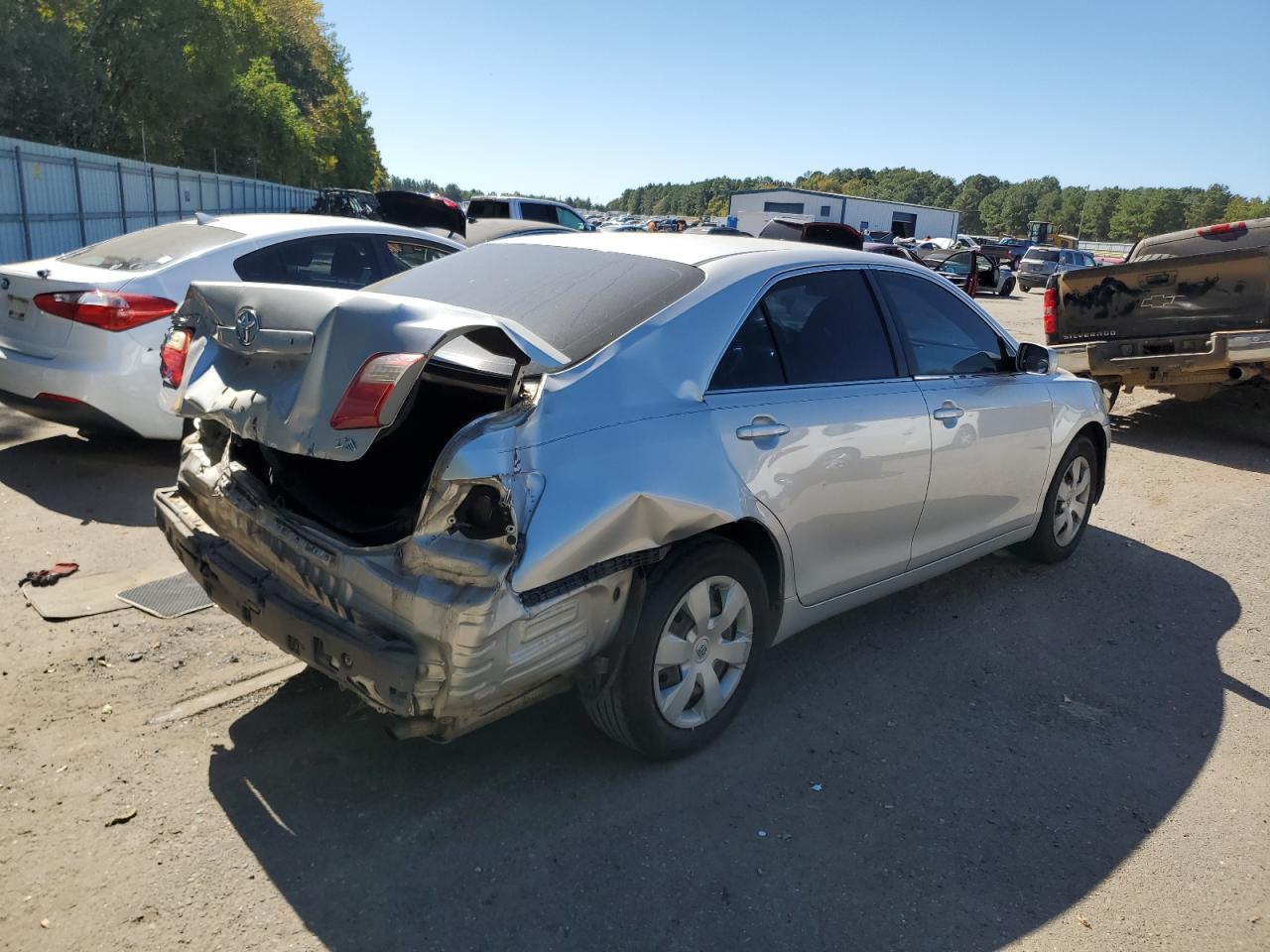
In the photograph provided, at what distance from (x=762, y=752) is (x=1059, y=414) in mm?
2746

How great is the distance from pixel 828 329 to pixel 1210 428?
7.91m

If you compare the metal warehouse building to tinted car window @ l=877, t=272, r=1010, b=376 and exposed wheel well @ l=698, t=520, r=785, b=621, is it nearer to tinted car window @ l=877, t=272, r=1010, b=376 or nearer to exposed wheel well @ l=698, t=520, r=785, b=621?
tinted car window @ l=877, t=272, r=1010, b=376

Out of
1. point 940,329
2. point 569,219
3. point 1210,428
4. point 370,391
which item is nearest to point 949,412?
point 940,329

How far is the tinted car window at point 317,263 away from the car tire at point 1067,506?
4670 mm

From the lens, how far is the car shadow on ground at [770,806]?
2717 millimetres

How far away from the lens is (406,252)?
7633 millimetres

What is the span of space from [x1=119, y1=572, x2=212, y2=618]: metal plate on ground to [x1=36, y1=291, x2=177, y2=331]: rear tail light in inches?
80.3

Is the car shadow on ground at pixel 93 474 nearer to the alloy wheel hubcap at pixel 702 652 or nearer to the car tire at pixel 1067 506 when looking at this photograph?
the alloy wheel hubcap at pixel 702 652

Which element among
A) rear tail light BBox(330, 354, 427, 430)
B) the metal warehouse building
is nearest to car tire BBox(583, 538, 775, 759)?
rear tail light BBox(330, 354, 427, 430)

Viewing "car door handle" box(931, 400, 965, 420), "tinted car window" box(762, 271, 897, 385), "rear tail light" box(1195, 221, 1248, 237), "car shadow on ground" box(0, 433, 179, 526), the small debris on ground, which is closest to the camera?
the small debris on ground

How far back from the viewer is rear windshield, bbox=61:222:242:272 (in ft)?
20.6

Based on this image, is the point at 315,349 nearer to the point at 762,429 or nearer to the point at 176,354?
the point at 176,354

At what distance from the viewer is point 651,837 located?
3035 mm

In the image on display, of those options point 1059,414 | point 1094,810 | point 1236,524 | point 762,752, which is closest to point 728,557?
point 762,752
